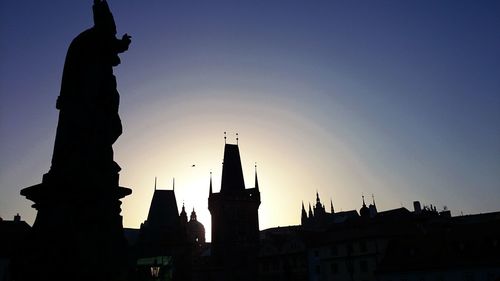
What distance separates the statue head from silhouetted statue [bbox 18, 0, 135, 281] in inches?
0.8

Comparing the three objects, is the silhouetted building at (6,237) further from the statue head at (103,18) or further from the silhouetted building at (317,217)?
the silhouetted building at (317,217)

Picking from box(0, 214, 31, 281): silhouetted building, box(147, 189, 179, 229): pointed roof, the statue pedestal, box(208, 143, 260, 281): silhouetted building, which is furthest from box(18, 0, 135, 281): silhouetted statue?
box(208, 143, 260, 281): silhouetted building

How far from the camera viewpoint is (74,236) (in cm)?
789

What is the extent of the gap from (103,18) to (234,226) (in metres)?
70.2

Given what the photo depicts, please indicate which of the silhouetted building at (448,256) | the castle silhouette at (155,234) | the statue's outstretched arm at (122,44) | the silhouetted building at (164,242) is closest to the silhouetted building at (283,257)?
the castle silhouette at (155,234)

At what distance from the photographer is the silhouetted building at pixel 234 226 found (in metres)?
74.8

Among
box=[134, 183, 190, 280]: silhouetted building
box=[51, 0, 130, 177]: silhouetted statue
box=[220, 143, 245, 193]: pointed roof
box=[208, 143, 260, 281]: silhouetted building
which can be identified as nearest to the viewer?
box=[51, 0, 130, 177]: silhouetted statue

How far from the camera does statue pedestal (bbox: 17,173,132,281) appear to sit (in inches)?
302

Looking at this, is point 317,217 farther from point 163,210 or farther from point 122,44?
point 122,44

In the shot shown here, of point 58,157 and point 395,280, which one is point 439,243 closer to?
point 395,280

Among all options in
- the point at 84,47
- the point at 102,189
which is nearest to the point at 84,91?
the point at 84,47

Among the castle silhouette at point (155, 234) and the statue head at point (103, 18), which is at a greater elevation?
the statue head at point (103, 18)

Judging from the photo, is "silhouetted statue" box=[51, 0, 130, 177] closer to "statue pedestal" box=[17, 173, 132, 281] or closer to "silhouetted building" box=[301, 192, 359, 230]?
"statue pedestal" box=[17, 173, 132, 281]

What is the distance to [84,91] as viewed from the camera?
9359mm
